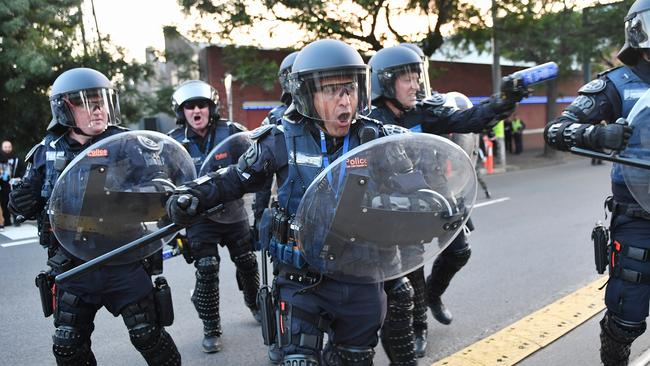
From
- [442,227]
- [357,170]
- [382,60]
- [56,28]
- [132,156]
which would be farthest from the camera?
[56,28]

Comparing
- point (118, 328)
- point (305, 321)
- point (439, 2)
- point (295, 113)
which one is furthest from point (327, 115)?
point (439, 2)

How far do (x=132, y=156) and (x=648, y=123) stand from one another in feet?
7.91

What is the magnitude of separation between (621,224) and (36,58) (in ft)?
36.2

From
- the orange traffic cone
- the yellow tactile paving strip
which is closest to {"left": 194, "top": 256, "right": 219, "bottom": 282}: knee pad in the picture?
the yellow tactile paving strip

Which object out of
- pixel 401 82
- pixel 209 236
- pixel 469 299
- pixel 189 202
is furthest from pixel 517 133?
pixel 189 202

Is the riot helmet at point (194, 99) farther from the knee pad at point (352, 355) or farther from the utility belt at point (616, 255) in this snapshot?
the utility belt at point (616, 255)

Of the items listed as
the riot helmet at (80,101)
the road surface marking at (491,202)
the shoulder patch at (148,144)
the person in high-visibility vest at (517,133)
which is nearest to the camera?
the shoulder patch at (148,144)

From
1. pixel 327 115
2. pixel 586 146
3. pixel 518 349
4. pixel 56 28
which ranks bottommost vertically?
pixel 518 349

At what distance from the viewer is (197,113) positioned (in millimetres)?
4137

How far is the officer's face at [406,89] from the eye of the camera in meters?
3.40

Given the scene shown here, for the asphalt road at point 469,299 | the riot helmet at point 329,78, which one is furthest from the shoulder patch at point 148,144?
the asphalt road at point 469,299

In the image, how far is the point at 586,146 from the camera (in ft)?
7.97

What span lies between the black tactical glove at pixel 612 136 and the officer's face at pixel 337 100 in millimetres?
1051

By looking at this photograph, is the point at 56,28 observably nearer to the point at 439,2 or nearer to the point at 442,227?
the point at 439,2
